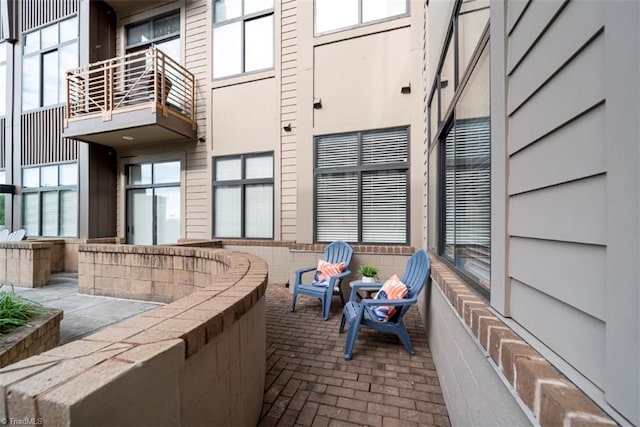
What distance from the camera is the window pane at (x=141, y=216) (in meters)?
6.44

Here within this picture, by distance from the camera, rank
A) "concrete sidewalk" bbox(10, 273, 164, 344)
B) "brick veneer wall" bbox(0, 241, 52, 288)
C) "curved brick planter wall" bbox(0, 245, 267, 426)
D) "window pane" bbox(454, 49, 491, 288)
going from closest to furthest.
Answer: "curved brick planter wall" bbox(0, 245, 267, 426)
"window pane" bbox(454, 49, 491, 288)
"concrete sidewalk" bbox(10, 273, 164, 344)
"brick veneer wall" bbox(0, 241, 52, 288)

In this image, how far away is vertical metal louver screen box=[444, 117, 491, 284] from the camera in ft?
4.92

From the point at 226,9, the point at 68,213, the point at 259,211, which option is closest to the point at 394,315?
the point at 259,211

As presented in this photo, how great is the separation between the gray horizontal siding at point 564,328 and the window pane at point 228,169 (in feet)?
17.9

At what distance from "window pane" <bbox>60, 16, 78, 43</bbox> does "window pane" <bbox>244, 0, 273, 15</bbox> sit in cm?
452

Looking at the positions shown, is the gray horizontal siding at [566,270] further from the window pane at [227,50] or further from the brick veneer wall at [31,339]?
the window pane at [227,50]

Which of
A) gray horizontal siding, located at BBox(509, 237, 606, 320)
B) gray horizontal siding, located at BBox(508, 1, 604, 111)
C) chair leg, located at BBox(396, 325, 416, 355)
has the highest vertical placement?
gray horizontal siding, located at BBox(508, 1, 604, 111)

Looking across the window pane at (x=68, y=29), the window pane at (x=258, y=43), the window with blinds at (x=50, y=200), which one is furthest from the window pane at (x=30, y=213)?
the window pane at (x=258, y=43)

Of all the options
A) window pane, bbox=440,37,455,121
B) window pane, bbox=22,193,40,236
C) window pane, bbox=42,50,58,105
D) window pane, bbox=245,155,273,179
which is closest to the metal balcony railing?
window pane, bbox=42,50,58,105

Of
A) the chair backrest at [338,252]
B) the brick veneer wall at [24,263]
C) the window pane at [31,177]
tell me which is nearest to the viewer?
the chair backrest at [338,252]

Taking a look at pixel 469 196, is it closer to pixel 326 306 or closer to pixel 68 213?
pixel 326 306

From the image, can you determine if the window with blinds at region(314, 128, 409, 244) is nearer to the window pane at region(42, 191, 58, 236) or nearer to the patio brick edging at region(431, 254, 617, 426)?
the patio brick edging at region(431, 254, 617, 426)

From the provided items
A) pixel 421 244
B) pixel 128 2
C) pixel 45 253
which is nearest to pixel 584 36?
pixel 421 244

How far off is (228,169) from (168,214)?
1.94 m
